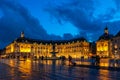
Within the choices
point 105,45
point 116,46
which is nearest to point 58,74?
point 116,46

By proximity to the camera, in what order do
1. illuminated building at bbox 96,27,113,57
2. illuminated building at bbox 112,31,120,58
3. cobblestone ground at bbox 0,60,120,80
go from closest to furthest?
cobblestone ground at bbox 0,60,120,80 < illuminated building at bbox 112,31,120,58 < illuminated building at bbox 96,27,113,57

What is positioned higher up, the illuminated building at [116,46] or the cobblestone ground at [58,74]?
the illuminated building at [116,46]

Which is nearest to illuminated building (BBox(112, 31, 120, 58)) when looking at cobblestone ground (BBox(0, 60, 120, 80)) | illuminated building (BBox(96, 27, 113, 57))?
illuminated building (BBox(96, 27, 113, 57))

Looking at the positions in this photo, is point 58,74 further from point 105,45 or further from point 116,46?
point 105,45

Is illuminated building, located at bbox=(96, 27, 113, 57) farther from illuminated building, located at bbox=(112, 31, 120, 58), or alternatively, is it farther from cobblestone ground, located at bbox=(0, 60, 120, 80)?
cobblestone ground, located at bbox=(0, 60, 120, 80)

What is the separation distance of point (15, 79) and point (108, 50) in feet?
529

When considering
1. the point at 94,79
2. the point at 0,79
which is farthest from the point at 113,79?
the point at 0,79

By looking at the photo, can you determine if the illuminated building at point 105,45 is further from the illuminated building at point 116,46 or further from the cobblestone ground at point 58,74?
the cobblestone ground at point 58,74

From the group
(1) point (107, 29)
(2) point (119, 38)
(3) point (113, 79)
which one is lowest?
(3) point (113, 79)

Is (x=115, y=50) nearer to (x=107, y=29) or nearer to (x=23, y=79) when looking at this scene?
(x=107, y=29)

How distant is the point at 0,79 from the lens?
16.6 meters

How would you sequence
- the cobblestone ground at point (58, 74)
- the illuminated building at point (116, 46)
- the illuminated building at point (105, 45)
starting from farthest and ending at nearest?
1. the illuminated building at point (105, 45)
2. the illuminated building at point (116, 46)
3. the cobblestone ground at point (58, 74)

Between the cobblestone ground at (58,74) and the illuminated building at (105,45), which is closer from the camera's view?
the cobblestone ground at (58,74)

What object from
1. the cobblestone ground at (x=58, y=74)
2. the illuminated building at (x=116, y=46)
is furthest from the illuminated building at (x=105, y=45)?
the cobblestone ground at (x=58, y=74)
